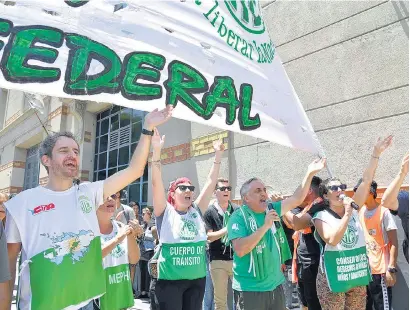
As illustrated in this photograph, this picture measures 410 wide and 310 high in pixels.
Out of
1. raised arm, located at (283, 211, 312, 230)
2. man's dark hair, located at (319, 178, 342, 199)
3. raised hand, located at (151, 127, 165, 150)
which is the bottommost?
raised arm, located at (283, 211, 312, 230)

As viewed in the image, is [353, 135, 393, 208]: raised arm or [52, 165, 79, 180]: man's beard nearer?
[52, 165, 79, 180]: man's beard

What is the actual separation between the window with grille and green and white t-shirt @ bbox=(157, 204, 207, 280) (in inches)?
283

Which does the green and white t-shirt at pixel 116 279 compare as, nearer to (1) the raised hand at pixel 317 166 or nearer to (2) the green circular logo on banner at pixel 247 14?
(1) the raised hand at pixel 317 166

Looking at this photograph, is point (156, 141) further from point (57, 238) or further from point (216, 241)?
point (216, 241)

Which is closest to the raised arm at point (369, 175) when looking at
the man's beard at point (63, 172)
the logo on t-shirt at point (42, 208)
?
the man's beard at point (63, 172)

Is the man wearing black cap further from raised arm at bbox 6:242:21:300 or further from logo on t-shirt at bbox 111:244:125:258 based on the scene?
raised arm at bbox 6:242:21:300

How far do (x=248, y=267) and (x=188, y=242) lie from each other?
0.61m

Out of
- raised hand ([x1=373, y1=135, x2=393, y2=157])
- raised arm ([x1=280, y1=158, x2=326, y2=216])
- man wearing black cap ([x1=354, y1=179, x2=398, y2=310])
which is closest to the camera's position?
raised arm ([x1=280, y1=158, x2=326, y2=216])

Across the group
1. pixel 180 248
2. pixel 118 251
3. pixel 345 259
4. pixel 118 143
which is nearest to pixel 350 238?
pixel 345 259

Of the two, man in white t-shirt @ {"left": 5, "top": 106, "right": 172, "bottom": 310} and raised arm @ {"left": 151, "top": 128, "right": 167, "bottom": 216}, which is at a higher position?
raised arm @ {"left": 151, "top": 128, "right": 167, "bottom": 216}

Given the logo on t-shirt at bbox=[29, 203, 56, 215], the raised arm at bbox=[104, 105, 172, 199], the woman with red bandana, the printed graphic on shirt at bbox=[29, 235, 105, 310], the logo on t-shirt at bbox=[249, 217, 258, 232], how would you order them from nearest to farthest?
the printed graphic on shirt at bbox=[29, 235, 105, 310] → the logo on t-shirt at bbox=[29, 203, 56, 215] → the raised arm at bbox=[104, 105, 172, 199] → the logo on t-shirt at bbox=[249, 217, 258, 232] → the woman with red bandana

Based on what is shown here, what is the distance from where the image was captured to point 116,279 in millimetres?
3113

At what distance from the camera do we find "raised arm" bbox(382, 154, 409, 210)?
3.62 metres

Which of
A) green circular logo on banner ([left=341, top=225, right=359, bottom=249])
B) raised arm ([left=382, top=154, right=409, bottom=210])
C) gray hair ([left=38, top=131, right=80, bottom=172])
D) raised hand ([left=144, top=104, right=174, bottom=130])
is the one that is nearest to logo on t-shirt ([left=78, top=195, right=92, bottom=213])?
gray hair ([left=38, top=131, right=80, bottom=172])
